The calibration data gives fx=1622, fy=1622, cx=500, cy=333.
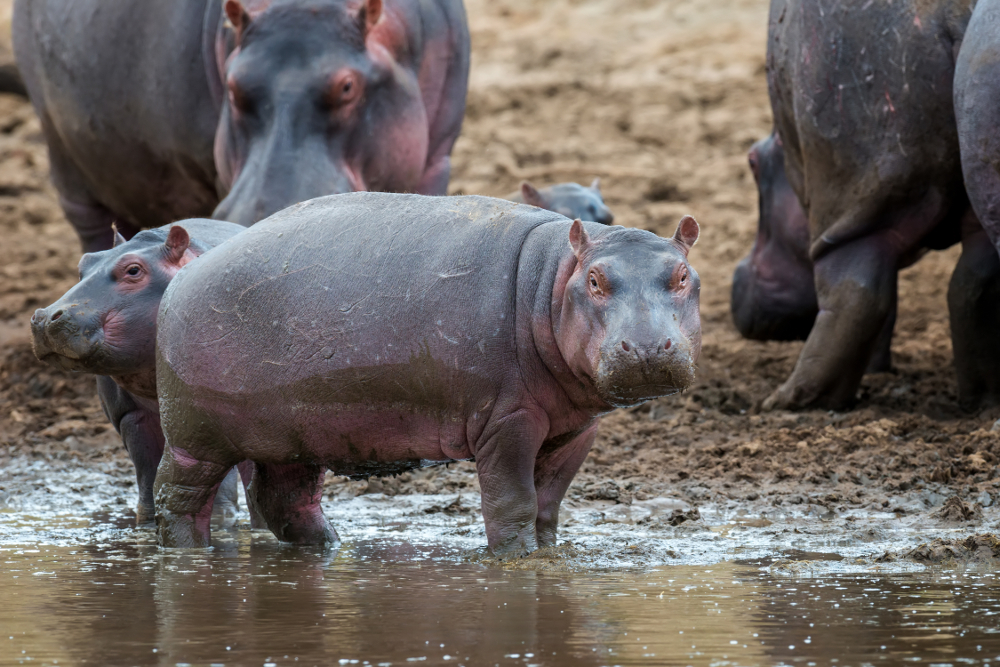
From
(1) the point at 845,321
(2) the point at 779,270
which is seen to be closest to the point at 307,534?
(1) the point at 845,321

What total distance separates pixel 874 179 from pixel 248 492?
9.61 ft

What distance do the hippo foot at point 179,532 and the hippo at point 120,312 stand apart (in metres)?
Result: 0.49

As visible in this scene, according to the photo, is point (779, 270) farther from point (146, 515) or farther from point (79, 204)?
point (79, 204)

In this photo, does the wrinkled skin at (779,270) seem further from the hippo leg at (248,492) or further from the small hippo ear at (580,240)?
the small hippo ear at (580,240)

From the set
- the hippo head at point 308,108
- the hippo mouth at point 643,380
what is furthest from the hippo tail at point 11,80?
the hippo mouth at point 643,380

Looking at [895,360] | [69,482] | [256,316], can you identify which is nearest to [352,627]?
[256,316]

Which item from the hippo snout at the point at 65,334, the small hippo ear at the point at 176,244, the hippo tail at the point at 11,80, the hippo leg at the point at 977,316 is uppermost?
the hippo tail at the point at 11,80

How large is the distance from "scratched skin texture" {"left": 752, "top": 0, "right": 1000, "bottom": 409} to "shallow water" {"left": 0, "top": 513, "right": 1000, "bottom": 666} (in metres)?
2.47

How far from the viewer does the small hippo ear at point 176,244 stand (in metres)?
5.05

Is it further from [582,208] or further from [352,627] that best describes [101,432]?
[352,627]

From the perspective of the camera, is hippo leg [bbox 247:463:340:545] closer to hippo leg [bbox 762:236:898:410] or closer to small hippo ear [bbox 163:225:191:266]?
small hippo ear [bbox 163:225:191:266]

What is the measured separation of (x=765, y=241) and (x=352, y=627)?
16.1ft

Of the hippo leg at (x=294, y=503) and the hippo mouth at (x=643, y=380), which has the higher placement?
the hippo mouth at (x=643, y=380)

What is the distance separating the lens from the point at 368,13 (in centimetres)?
677
